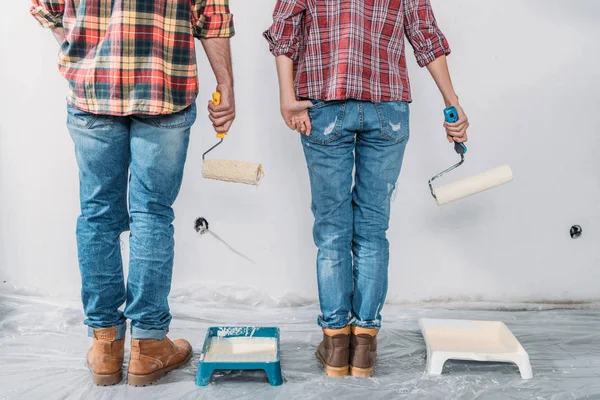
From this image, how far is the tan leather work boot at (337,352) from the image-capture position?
1477 millimetres

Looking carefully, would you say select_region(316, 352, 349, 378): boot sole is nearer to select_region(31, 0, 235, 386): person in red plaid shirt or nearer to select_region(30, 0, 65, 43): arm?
select_region(31, 0, 235, 386): person in red plaid shirt

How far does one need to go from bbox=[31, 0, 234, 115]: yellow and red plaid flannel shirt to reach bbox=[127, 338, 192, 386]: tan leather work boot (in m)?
0.53

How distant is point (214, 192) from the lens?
74.9 inches

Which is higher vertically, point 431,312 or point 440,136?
point 440,136

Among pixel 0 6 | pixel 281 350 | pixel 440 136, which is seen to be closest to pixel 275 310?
pixel 281 350

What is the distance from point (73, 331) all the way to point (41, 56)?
80 centimetres

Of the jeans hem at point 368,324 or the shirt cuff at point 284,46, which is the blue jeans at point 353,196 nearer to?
the jeans hem at point 368,324

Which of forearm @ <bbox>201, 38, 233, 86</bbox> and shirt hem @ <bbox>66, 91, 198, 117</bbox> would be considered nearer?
shirt hem @ <bbox>66, 91, 198, 117</bbox>

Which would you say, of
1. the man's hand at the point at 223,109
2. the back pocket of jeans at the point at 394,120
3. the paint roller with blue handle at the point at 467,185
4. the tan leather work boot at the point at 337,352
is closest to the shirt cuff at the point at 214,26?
the man's hand at the point at 223,109

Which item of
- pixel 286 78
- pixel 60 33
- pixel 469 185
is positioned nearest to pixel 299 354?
pixel 469 185

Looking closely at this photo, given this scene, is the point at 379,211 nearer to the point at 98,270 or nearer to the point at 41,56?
the point at 98,270

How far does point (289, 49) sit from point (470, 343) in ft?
2.96

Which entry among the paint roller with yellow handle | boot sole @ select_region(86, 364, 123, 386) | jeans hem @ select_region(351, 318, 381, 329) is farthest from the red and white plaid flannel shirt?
boot sole @ select_region(86, 364, 123, 386)

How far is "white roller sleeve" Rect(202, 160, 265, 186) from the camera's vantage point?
1.50m
